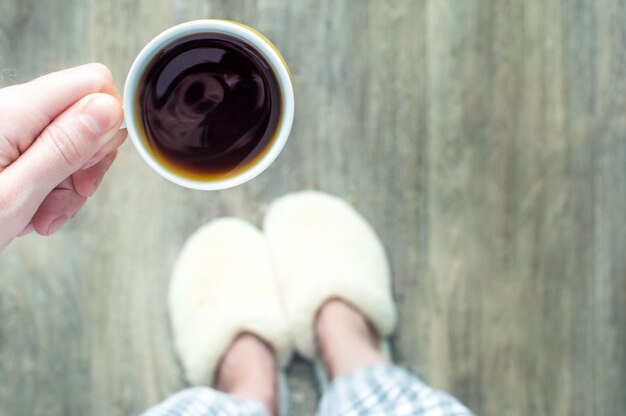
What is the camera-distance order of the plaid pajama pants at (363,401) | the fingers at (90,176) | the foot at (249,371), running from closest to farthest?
the fingers at (90,176) → the plaid pajama pants at (363,401) → the foot at (249,371)

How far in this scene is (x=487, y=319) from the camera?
41.6 inches

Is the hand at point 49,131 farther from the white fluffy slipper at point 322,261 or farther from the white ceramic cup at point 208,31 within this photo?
the white fluffy slipper at point 322,261

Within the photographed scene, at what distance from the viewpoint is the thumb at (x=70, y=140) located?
46 centimetres

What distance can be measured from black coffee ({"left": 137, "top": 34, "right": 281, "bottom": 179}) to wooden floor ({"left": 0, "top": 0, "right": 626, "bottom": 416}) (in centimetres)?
50

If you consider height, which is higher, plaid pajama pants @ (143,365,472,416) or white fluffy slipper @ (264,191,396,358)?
white fluffy slipper @ (264,191,396,358)

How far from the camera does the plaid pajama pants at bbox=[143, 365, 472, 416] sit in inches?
30.2

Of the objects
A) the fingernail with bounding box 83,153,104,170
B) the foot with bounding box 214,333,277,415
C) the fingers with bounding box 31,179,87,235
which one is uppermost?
the fingernail with bounding box 83,153,104,170

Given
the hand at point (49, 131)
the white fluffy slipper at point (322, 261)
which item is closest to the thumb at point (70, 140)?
the hand at point (49, 131)

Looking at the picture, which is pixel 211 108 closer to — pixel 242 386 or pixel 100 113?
pixel 100 113

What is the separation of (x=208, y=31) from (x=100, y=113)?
0.37 ft

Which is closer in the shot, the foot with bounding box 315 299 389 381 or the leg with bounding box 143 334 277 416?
the leg with bounding box 143 334 277 416

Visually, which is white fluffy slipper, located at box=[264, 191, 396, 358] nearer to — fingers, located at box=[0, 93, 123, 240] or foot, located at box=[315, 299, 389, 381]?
foot, located at box=[315, 299, 389, 381]

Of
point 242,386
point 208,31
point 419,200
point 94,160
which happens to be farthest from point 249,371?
point 208,31

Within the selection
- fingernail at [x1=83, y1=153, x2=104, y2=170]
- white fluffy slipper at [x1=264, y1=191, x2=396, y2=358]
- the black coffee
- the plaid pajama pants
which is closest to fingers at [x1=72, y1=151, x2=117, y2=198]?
fingernail at [x1=83, y1=153, x2=104, y2=170]
